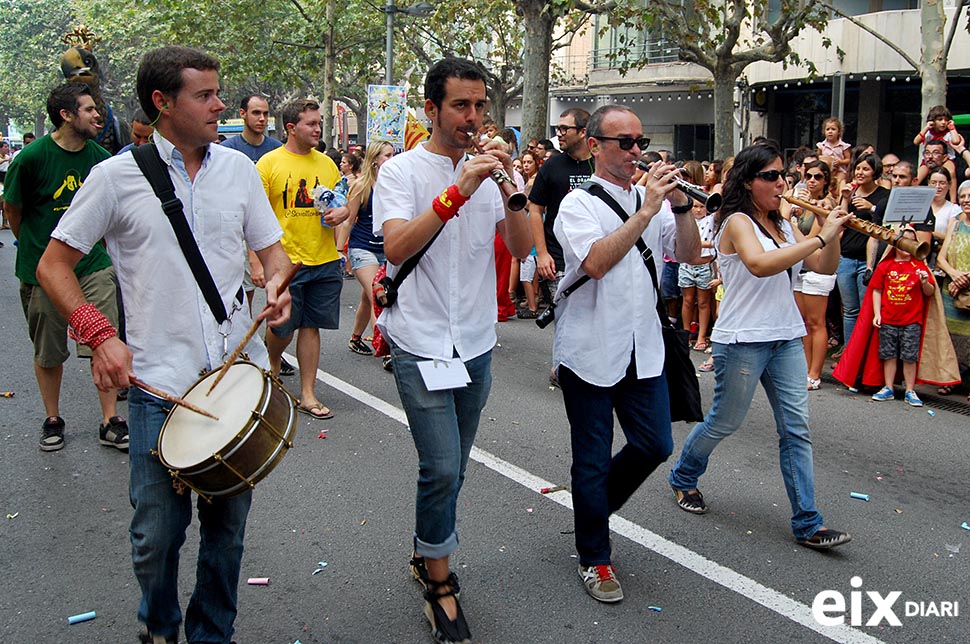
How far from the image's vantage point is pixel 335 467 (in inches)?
226

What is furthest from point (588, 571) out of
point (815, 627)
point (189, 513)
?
point (189, 513)

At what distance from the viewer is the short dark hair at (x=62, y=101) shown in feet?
19.0

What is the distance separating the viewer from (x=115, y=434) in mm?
6066

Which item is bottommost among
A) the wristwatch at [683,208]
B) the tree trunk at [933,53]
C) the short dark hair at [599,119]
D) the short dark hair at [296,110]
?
the wristwatch at [683,208]

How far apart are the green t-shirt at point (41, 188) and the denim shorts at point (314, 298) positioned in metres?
1.44

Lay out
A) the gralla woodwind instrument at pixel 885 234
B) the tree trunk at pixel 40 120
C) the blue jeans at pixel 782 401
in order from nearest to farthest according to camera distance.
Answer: the blue jeans at pixel 782 401
the gralla woodwind instrument at pixel 885 234
the tree trunk at pixel 40 120

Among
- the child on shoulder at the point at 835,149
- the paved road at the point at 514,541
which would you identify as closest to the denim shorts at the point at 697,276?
the child on shoulder at the point at 835,149

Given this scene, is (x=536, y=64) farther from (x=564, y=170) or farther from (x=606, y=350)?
(x=606, y=350)

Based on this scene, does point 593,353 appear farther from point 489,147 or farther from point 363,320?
point 363,320

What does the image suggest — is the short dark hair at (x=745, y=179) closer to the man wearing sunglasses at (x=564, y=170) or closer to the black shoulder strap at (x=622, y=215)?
the black shoulder strap at (x=622, y=215)

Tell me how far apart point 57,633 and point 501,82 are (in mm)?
28456

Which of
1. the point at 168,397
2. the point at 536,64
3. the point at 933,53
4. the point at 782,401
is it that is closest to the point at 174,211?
the point at 168,397

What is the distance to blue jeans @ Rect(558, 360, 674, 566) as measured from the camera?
4.07 meters

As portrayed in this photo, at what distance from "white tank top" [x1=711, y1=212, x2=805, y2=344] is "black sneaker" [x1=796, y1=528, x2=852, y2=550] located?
89cm
